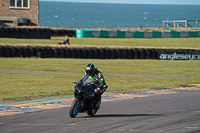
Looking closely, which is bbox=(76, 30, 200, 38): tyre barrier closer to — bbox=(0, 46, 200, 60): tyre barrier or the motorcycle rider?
bbox=(0, 46, 200, 60): tyre barrier

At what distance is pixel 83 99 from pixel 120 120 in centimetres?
105

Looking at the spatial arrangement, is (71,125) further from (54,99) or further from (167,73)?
(167,73)

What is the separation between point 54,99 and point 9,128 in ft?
15.2

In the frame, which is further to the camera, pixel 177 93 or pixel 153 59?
pixel 153 59

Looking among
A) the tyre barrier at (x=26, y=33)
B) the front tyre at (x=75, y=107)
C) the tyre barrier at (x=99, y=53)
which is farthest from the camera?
the tyre barrier at (x=26, y=33)

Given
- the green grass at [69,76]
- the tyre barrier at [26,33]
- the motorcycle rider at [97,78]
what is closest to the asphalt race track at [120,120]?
the motorcycle rider at [97,78]

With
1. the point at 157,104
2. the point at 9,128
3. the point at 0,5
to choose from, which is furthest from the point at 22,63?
the point at 0,5

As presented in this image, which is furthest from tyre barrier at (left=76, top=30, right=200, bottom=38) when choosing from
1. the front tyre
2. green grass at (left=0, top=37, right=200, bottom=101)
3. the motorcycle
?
the front tyre

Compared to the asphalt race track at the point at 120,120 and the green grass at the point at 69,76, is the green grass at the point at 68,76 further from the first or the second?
the asphalt race track at the point at 120,120

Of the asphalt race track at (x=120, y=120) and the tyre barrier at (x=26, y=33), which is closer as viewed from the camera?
the asphalt race track at (x=120, y=120)

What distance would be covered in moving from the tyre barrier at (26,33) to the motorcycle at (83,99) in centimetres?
2968

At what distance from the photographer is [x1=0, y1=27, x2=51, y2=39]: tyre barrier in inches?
1490

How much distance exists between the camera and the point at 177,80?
1895 centimetres

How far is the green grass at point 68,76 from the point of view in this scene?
15040 mm
